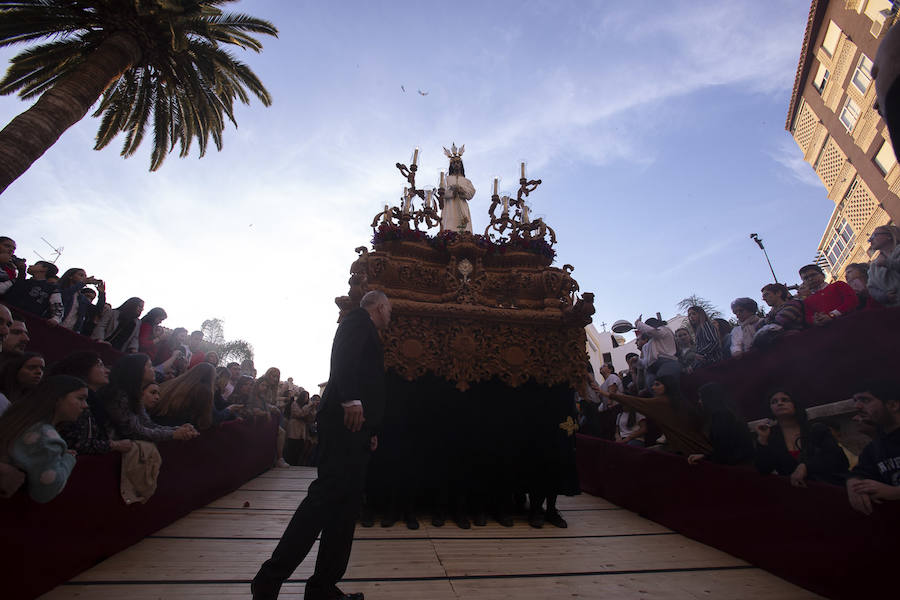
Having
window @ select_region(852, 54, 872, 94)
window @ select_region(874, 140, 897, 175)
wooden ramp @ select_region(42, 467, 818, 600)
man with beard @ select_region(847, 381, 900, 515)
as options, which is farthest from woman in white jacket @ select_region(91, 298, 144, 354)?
window @ select_region(852, 54, 872, 94)

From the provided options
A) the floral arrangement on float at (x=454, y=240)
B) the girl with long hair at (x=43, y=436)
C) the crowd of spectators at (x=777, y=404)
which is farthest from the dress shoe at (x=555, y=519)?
the girl with long hair at (x=43, y=436)

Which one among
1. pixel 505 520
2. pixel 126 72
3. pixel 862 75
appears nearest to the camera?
pixel 505 520

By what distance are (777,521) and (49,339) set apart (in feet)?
26.5

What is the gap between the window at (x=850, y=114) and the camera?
17453mm

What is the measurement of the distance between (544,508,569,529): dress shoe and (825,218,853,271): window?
24.8 m

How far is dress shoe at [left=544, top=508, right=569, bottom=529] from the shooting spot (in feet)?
14.8

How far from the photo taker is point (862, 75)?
16.6m

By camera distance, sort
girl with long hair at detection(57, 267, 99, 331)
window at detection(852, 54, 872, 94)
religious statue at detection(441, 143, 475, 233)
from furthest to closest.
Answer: window at detection(852, 54, 872, 94) → religious statue at detection(441, 143, 475, 233) → girl with long hair at detection(57, 267, 99, 331)

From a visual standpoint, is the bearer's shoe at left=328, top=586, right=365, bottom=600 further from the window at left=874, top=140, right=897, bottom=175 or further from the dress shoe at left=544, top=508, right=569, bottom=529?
the window at left=874, top=140, right=897, bottom=175

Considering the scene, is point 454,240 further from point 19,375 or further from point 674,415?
point 19,375

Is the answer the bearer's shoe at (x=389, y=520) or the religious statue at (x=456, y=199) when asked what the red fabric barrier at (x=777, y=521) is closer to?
the bearer's shoe at (x=389, y=520)

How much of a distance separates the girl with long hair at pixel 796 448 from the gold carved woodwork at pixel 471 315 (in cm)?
181

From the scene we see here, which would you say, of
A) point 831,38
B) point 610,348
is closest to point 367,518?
point 831,38

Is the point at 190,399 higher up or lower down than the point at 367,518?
higher up
